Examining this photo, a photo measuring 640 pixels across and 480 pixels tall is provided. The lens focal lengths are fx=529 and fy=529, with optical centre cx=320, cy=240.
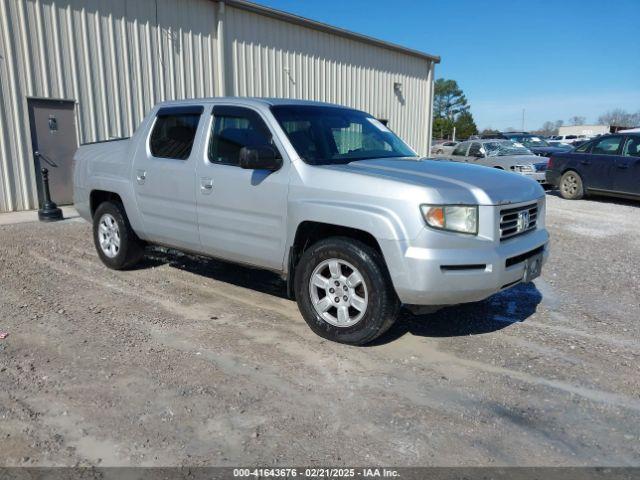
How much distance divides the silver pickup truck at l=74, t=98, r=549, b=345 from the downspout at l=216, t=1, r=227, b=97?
25.8 ft

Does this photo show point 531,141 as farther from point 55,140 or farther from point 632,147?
point 55,140

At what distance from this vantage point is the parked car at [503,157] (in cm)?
1438

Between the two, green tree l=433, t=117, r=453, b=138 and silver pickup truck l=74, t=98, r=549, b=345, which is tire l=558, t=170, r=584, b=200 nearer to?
silver pickup truck l=74, t=98, r=549, b=345

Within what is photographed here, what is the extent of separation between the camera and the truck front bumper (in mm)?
3607

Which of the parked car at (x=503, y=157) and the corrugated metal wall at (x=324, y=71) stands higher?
the corrugated metal wall at (x=324, y=71)

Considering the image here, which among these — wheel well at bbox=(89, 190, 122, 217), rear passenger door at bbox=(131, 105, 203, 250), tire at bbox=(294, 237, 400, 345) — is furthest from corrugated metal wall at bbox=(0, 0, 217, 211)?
tire at bbox=(294, 237, 400, 345)

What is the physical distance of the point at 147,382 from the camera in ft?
11.5

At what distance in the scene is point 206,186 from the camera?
190 inches

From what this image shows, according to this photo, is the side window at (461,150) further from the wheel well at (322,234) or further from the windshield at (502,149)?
the wheel well at (322,234)

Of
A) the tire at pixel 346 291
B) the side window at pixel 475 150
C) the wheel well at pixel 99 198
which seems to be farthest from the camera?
the side window at pixel 475 150

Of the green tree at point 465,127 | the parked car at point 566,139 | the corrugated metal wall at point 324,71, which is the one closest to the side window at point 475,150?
the corrugated metal wall at point 324,71

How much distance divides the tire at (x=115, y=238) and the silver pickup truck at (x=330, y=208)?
240 mm

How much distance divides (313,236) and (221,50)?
1005 cm

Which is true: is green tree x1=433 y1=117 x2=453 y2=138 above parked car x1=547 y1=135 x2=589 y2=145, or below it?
above
